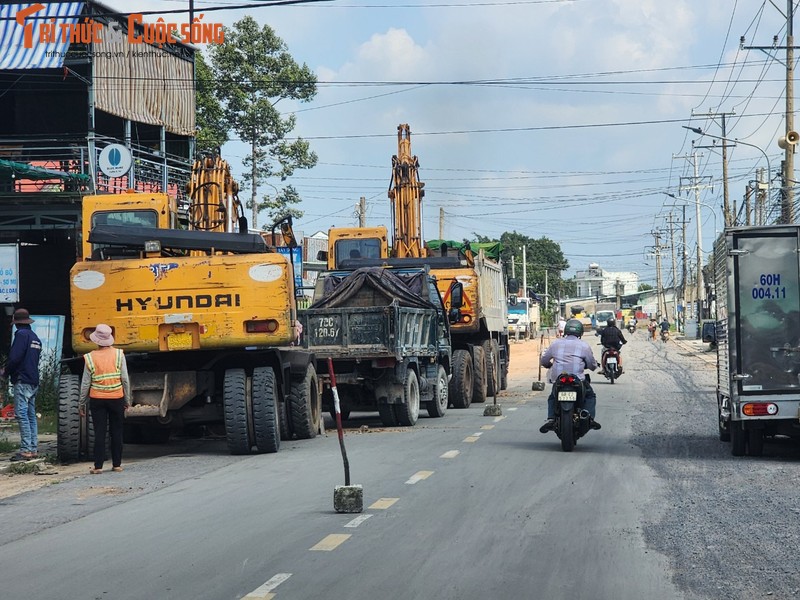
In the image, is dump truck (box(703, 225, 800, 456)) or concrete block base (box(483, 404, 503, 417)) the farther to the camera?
concrete block base (box(483, 404, 503, 417))

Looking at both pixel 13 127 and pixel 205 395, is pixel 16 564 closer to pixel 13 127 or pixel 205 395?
pixel 205 395

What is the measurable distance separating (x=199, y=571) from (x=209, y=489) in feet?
13.8

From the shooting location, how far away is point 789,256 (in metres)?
13.3

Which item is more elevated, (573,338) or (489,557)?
(573,338)

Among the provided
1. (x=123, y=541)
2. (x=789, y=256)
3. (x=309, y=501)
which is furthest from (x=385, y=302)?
(x=123, y=541)

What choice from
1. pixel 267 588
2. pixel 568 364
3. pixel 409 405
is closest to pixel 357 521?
pixel 267 588

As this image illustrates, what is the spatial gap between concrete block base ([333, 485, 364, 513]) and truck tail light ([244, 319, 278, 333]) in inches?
197

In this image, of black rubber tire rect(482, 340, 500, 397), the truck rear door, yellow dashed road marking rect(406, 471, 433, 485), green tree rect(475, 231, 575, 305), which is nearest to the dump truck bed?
yellow dashed road marking rect(406, 471, 433, 485)

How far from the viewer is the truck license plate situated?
1448cm

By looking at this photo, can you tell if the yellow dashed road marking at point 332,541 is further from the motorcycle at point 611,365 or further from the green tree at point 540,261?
the green tree at point 540,261

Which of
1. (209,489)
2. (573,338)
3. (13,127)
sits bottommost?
(209,489)

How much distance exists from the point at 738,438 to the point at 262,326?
6124 mm

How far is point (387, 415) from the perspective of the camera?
19000 mm

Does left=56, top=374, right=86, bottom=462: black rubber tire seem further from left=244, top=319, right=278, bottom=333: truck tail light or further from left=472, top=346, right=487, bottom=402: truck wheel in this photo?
left=472, top=346, right=487, bottom=402: truck wheel
